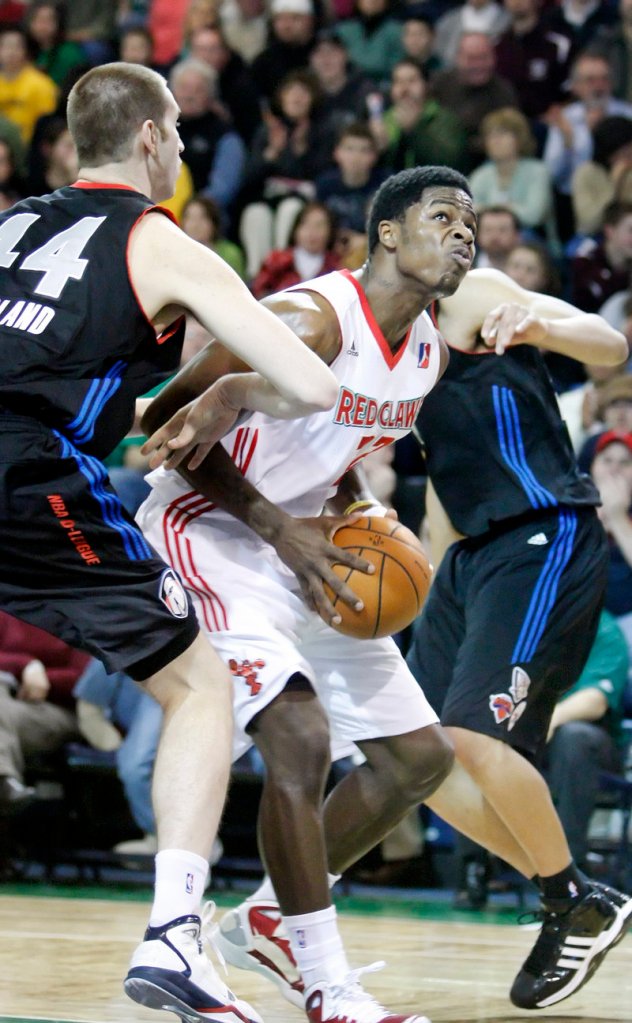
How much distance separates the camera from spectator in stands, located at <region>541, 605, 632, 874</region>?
6.67 m

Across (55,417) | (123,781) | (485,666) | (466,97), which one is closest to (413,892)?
(123,781)

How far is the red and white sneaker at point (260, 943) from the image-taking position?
4.20 meters

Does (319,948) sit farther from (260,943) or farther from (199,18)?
(199,18)

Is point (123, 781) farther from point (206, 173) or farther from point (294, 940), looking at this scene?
point (206, 173)

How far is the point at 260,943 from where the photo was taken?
4.23 m

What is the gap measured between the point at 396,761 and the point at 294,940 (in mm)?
691

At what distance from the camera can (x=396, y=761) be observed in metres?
4.18

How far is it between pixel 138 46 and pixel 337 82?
174cm

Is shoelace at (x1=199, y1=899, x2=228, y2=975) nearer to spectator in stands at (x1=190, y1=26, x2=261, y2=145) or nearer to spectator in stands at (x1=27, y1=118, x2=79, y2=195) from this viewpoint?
spectator in stands at (x1=27, y1=118, x2=79, y2=195)

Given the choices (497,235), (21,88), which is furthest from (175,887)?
(21,88)

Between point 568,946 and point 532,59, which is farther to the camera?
point 532,59

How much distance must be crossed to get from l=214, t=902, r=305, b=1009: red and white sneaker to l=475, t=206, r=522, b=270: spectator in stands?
550 centimetres

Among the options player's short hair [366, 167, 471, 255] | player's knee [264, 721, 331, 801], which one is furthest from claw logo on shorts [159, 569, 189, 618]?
player's short hair [366, 167, 471, 255]

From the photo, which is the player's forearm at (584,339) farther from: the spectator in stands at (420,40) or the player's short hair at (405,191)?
the spectator in stands at (420,40)
